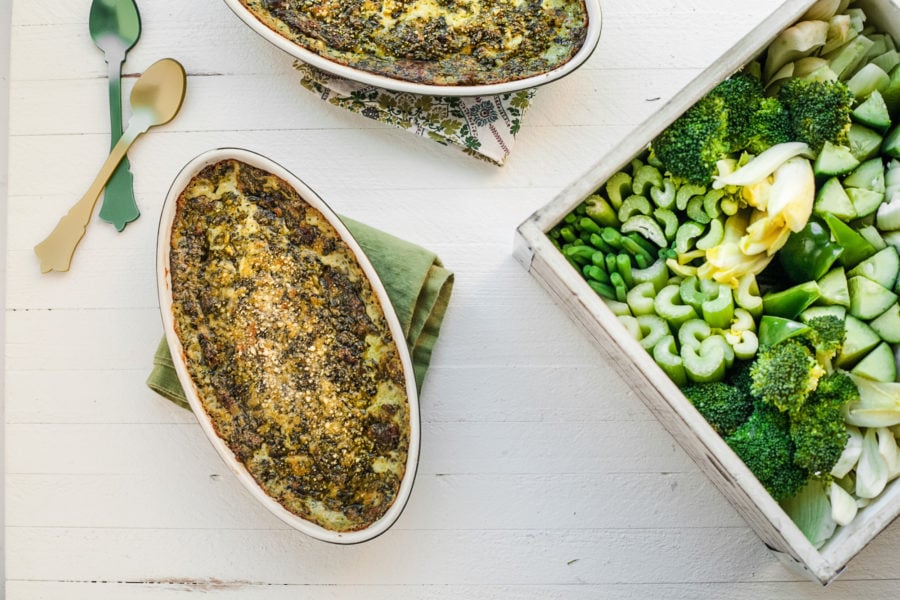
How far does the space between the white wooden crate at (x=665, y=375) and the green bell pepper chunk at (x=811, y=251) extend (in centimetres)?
35

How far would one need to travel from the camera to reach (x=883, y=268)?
1.62 metres

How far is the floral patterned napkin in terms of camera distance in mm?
1962

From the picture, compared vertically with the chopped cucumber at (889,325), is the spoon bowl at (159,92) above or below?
below

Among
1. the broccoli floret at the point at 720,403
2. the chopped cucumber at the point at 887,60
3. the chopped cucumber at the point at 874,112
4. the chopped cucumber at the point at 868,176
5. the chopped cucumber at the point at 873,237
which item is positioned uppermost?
the chopped cucumber at the point at 887,60

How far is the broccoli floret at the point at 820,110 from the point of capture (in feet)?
5.24

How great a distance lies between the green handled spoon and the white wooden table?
0.10 feet

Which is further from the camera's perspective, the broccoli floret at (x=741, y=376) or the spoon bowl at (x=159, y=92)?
the spoon bowl at (x=159, y=92)

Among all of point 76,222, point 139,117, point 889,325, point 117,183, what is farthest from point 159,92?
point 889,325

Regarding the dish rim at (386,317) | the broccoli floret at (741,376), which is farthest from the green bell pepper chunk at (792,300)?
the dish rim at (386,317)

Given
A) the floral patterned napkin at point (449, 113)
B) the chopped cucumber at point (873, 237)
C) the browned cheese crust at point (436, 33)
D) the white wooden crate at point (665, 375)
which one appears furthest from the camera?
the floral patterned napkin at point (449, 113)

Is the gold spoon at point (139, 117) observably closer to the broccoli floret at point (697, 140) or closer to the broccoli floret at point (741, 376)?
the broccoli floret at point (697, 140)

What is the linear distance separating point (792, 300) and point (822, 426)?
25 centimetres

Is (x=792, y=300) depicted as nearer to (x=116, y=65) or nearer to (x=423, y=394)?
→ (x=423, y=394)

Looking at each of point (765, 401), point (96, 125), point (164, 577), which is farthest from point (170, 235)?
point (765, 401)
